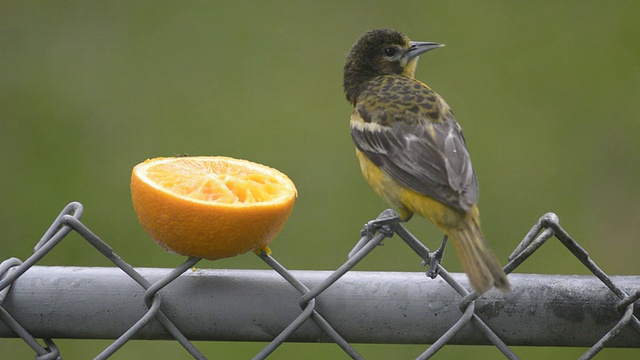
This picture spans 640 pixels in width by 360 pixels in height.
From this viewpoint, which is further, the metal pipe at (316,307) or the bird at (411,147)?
the bird at (411,147)

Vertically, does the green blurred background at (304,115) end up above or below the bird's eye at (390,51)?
below

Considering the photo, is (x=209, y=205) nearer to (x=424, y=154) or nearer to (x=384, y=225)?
(x=384, y=225)

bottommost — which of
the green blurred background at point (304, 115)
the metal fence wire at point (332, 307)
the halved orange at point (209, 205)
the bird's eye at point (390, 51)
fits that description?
the green blurred background at point (304, 115)

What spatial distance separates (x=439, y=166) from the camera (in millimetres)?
3129

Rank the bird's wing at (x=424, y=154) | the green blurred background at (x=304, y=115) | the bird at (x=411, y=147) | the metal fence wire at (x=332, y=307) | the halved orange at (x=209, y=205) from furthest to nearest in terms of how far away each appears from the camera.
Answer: the green blurred background at (x=304, y=115) → the bird's wing at (x=424, y=154) → the bird at (x=411, y=147) → the halved orange at (x=209, y=205) → the metal fence wire at (x=332, y=307)

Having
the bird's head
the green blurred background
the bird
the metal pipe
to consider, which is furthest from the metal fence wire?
the green blurred background

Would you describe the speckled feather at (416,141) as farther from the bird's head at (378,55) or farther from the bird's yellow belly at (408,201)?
the bird's head at (378,55)

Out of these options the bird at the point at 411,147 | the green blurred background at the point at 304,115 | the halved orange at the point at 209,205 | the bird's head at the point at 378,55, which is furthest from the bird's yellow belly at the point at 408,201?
the green blurred background at the point at 304,115

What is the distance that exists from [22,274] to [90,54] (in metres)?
4.65

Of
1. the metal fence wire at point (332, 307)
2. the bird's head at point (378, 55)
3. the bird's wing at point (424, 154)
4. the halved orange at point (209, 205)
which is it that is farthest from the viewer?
the bird's head at point (378, 55)

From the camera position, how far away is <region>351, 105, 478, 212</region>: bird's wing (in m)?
2.95

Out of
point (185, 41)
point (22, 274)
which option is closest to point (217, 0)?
point (185, 41)

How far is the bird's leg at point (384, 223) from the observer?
2353 mm

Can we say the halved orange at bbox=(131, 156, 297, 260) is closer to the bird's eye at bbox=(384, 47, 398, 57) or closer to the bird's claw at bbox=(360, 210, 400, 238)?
the bird's claw at bbox=(360, 210, 400, 238)
